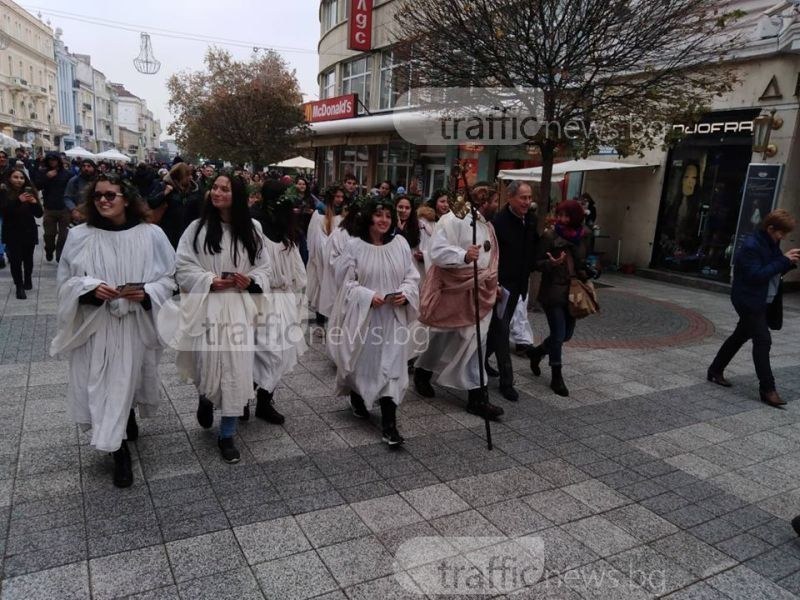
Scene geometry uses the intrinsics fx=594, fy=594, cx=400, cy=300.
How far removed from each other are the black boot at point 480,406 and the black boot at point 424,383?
412 millimetres

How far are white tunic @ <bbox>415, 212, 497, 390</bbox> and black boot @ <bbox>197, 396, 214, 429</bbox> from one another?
1.90 meters

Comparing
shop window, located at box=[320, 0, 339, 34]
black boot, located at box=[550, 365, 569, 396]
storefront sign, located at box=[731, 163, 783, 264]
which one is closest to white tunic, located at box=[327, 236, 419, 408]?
black boot, located at box=[550, 365, 569, 396]

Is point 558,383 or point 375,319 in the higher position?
point 375,319

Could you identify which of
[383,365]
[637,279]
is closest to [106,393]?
[383,365]

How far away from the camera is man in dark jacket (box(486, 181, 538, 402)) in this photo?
5.18 meters

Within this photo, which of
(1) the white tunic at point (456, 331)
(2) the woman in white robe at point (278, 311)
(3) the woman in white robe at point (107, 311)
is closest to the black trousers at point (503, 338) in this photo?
(1) the white tunic at point (456, 331)

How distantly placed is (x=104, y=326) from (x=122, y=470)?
0.85 metres

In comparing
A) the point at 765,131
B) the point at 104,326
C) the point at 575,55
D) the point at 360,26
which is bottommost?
the point at 104,326

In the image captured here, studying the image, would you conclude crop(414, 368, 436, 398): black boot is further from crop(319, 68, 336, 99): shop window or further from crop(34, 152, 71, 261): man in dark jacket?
crop(319, 68, 336, 99): shop window

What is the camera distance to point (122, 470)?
11.5 ft

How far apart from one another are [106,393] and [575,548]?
278 centimetres

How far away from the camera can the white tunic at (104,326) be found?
3.45 m

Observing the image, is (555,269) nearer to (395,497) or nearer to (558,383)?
(558,383)

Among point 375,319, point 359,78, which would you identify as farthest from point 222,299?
point 359,78
